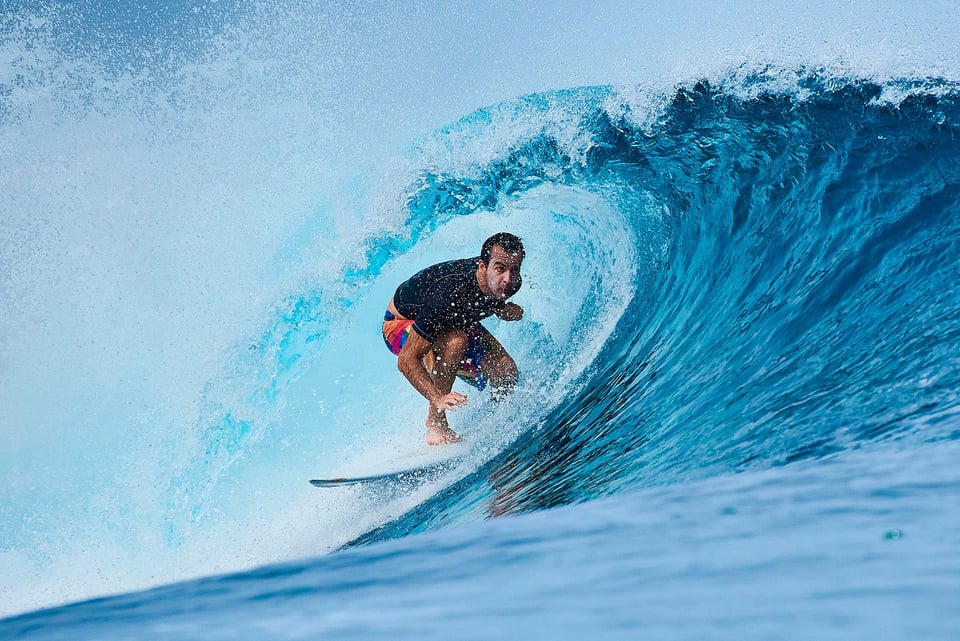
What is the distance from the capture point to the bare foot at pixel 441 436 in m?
3.90

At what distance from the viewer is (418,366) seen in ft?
11.3

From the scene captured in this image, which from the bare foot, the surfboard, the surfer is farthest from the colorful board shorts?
the surfboard

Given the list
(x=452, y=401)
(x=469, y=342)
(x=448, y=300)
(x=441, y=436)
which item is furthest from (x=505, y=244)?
(x=441, y=436)

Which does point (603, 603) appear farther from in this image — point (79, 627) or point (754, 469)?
point (754, 469)

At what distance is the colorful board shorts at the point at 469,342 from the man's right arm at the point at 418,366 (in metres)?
0.18

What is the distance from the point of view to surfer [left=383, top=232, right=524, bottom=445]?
11.1 ft

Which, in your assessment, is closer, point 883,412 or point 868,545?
point 868,545

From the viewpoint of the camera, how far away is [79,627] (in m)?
1.12

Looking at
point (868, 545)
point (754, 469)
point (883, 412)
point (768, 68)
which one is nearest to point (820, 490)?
point (868, 545)

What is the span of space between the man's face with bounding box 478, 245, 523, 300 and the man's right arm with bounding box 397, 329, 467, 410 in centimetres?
42

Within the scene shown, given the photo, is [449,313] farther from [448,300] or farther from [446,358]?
[446,358]

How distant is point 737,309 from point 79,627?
131 inches

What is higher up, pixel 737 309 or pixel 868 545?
pixel 737 309

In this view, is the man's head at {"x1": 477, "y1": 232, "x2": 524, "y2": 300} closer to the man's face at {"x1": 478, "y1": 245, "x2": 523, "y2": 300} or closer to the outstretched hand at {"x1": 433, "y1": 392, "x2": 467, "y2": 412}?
the man's face at {"x1": 478, "y1": 245, "x2": 523, "y2": 300}
